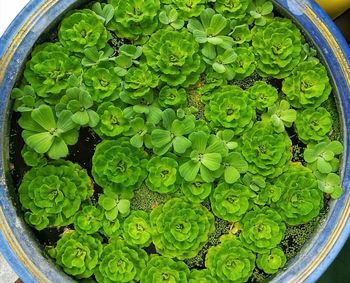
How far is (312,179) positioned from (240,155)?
17 centimetres

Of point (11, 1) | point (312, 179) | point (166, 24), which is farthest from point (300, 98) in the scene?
point (11, 1)

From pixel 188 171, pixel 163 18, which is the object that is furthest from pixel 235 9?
pixel 188 171

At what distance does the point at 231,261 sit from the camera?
1130mm

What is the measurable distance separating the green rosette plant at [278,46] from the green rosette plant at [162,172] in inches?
11.5

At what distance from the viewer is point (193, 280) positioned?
44.9 inches

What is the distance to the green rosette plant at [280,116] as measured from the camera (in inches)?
45.3

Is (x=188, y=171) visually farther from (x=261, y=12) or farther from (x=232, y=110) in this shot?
(x=261, y=12)

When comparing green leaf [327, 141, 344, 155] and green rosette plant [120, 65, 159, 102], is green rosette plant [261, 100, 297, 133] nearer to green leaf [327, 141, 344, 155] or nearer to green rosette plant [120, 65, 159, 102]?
green leaf [327, 141, 344, 155]

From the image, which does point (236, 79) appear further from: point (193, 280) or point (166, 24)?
point (193, 280)

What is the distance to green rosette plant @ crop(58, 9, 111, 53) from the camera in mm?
1114

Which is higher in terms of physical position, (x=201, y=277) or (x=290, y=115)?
(x=290, y=115)

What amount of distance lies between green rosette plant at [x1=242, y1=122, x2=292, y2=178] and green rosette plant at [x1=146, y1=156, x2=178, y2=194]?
157 mm

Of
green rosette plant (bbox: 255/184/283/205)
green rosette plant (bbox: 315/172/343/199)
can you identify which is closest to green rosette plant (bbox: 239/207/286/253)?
green rosette plant (bbox: 255/184/283/205)

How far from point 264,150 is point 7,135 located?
55cm
